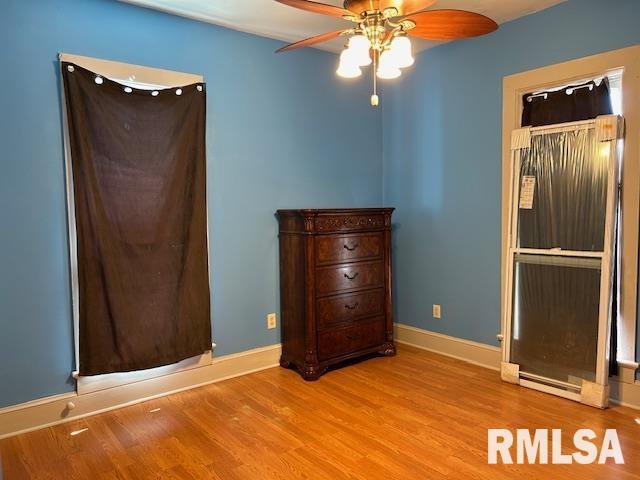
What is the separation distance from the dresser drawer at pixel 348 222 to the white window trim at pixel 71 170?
1.25 meters

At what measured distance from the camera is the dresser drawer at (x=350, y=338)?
10.5 feet

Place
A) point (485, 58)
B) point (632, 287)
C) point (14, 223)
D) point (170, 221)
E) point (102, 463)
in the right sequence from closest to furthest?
point (102, 463)
point (14, 223)
point (632, 287)
point (170, 221)
point (485, 58)

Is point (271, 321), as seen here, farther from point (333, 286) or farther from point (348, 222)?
point (348, 222)

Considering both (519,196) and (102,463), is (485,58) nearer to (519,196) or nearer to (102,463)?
(519,196)

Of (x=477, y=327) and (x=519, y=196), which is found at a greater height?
(x=519, y=196)

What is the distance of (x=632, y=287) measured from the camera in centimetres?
260

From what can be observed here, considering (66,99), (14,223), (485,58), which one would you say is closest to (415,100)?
(485,58)

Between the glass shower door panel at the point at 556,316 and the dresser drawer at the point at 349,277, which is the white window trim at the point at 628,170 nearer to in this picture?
the glass shower door panel at the point at 556,316

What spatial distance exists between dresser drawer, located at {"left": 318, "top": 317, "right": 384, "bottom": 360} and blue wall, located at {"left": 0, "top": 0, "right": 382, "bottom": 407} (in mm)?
459

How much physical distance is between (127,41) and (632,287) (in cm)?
332

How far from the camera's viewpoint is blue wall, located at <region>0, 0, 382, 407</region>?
239 centimetres

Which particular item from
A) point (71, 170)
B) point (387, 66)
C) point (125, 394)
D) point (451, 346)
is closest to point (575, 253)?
point (451, 346)

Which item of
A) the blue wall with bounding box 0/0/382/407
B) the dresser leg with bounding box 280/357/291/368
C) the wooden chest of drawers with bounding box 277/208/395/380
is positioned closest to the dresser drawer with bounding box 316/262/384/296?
the wooden chest of drawers with bounding box 277/208/395/380

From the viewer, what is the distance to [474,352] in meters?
3.41
